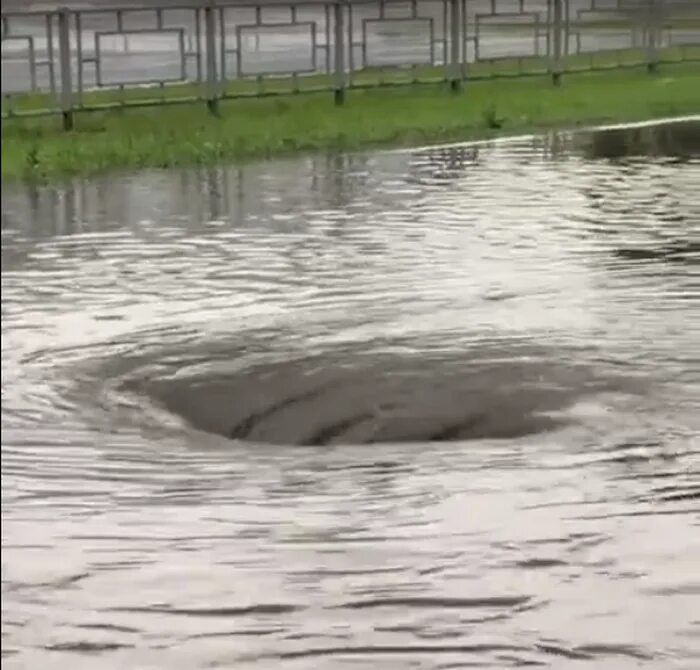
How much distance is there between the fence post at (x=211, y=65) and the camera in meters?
16.4

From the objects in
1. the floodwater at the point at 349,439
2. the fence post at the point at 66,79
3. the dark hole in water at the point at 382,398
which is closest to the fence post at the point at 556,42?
the fence post at the point at 66,79

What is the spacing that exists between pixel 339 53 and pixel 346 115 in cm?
157

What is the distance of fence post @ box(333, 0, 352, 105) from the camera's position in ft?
57.6

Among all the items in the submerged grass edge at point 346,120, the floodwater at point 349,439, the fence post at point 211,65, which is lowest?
the floodwater at point 349,439

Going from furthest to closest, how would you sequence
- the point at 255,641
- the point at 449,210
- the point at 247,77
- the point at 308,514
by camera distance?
the point at 247,77 < the point at 449,210 < the point at 308,514 < the point at 255,641

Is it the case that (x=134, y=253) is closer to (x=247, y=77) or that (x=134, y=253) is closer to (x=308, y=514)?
(x=308, y=514)

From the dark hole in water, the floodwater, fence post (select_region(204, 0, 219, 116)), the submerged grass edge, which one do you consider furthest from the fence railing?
the dark hole in water

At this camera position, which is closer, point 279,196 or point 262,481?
point 262,481

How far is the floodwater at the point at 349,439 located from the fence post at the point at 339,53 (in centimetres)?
748

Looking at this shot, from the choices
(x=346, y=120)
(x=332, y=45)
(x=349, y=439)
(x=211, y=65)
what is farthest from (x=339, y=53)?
(x=349, y=439)

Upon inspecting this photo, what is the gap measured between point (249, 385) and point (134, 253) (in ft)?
9.20

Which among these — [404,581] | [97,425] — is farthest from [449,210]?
[404,581]

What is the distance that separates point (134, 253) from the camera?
8789 mm

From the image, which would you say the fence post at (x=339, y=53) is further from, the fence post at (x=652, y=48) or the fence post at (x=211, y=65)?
the fence post at (x=652, y=48)
